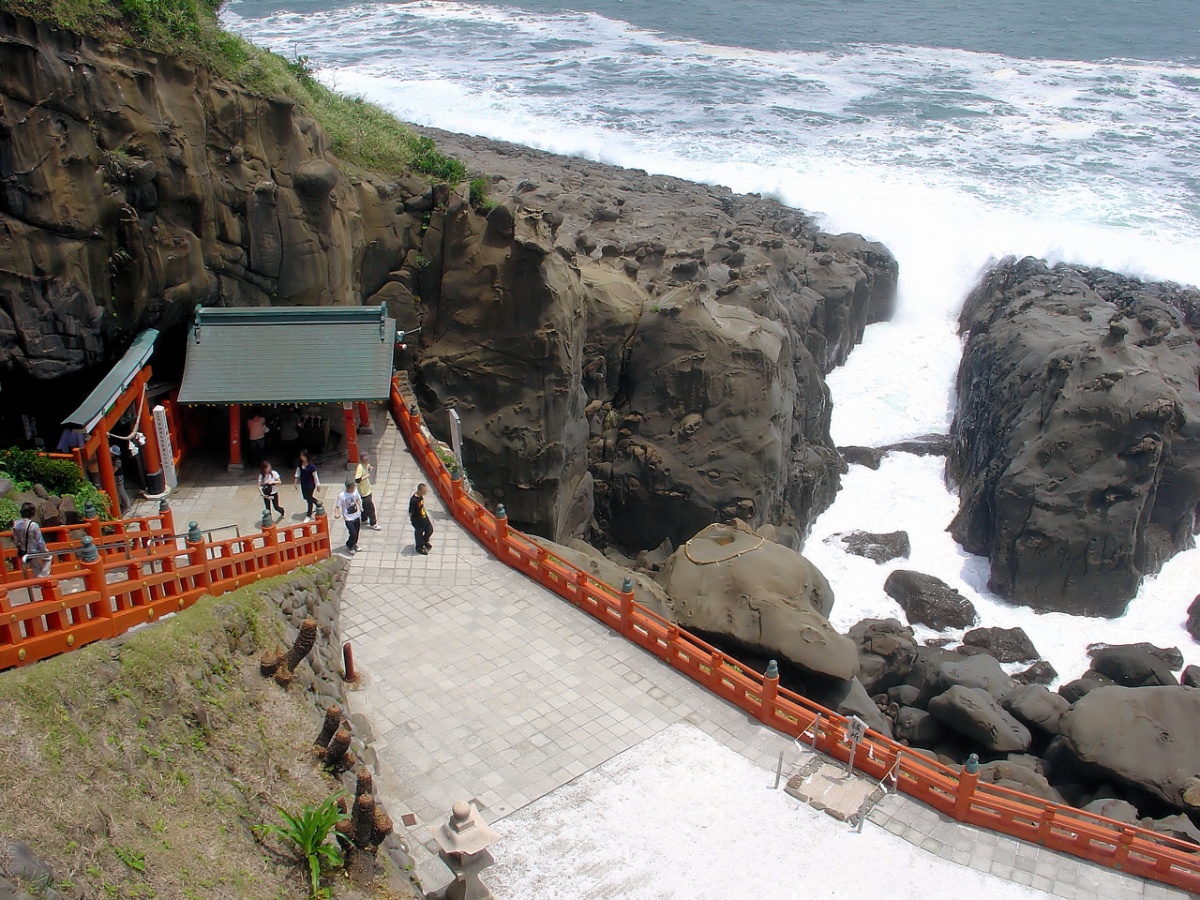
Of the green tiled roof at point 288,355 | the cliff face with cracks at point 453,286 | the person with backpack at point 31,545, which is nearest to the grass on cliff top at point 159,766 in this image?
the person with backpack at point 31,545

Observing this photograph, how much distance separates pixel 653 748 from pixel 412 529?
7410mm

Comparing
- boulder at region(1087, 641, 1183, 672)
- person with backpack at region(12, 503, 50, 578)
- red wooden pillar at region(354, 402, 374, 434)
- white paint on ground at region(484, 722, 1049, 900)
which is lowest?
boulder at region(1087, 641, 1183, 672)

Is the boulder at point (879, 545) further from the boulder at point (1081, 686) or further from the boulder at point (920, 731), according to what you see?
the boulder at point (920, 731)

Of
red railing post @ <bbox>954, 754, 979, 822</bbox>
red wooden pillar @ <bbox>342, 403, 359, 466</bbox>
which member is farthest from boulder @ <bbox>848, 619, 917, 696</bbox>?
red wooden pillar @ <bbox>342, 403, 359, 466</bbox>

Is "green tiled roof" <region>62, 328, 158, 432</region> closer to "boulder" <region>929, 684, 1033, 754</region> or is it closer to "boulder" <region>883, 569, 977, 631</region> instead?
"boulder" <region>929, 684, 1033, 754</region>

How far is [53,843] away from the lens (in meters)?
9.67

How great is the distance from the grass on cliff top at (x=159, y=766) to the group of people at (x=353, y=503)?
17.1ft

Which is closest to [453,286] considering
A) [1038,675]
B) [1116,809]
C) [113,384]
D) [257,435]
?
[257,435]

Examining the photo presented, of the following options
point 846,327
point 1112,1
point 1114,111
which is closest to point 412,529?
point 846,327

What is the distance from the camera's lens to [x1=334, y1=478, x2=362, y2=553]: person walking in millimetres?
19141

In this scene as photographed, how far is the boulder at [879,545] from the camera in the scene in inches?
1357

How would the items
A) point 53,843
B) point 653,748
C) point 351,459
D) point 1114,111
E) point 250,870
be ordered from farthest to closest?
point 1114,111
point 351,459
point 653,748
point 250,870
point 53,843

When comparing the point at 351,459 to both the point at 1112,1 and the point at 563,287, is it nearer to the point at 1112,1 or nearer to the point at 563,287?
the point at 563,287

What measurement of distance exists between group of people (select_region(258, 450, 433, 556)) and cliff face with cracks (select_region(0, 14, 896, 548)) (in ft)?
14.3
